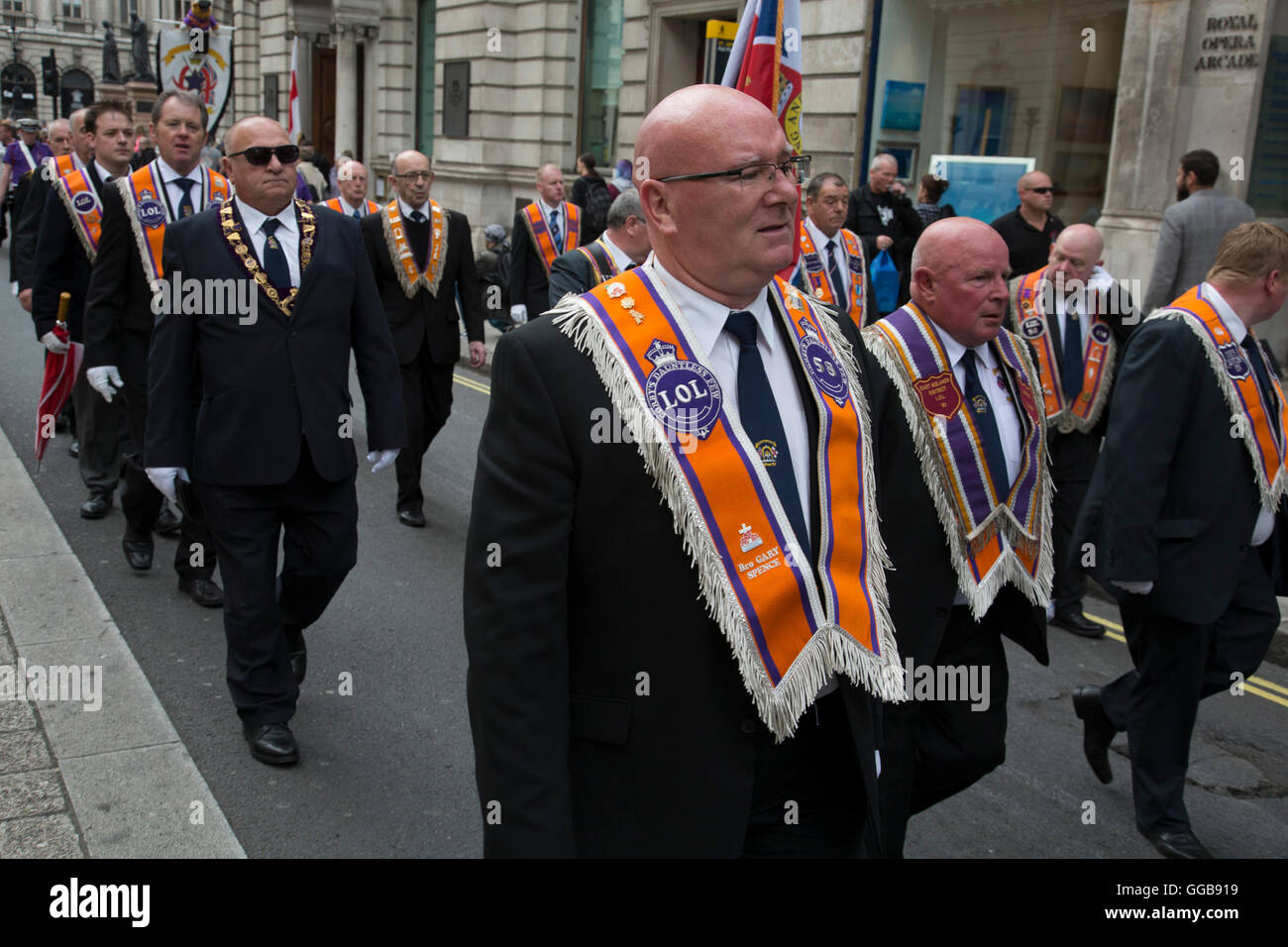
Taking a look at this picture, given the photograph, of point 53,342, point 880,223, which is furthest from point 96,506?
point 880,223

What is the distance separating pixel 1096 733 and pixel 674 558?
2970mm

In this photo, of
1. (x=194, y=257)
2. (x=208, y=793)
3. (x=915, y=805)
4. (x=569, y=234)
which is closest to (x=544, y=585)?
(x=915, y=805)

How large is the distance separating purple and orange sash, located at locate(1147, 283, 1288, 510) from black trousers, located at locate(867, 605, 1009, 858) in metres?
1.13

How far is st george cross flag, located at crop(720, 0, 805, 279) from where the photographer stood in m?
5.54

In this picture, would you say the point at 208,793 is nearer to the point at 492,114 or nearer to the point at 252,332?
the point at 252,332

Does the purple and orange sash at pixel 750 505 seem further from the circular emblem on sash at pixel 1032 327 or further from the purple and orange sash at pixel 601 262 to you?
the circular emblem on sash at pixel 1032 327

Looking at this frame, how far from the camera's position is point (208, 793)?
13.5 ft

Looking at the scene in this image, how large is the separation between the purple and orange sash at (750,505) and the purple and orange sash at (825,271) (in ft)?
17.7

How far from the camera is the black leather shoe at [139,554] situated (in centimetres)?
650

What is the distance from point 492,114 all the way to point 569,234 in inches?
517

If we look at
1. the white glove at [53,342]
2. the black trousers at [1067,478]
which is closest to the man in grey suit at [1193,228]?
the black trousers at [1067,478]

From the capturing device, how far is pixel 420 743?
465 cm

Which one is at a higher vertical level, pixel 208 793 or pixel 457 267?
pixel 457 267
